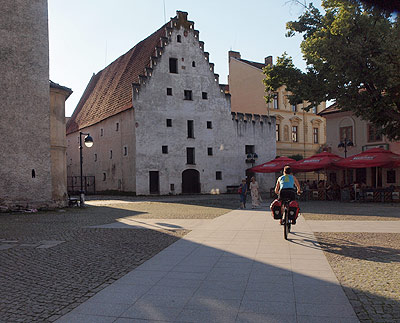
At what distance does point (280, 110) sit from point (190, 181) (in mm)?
16631

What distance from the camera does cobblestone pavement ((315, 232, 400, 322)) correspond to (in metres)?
4.71

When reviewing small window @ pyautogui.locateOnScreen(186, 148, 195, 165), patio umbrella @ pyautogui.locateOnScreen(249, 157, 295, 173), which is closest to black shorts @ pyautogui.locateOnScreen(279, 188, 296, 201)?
patio umbrella @ pyautogui.locateOnScreen(249, 157, 295, 173)

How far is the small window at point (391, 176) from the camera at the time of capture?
28941mm

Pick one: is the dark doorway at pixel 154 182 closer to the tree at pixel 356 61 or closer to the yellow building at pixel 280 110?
the yellow building at pixel 280 110

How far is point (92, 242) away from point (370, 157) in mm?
17839

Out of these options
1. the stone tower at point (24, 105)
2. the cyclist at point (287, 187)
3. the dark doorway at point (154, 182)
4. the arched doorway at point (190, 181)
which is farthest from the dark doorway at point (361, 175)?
the stone tower at point (24, 105)

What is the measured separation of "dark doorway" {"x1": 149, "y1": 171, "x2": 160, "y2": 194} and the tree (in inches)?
811

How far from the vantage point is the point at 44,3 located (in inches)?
829

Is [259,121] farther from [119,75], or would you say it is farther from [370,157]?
[370,157]

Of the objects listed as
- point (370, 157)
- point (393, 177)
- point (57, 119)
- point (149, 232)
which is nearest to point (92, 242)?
point (149, 232)

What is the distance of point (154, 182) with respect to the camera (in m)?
36.1

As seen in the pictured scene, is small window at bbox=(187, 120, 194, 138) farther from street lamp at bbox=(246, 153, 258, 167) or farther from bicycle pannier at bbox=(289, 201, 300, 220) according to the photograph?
bicycle pannier at bbox=(289, 201, 300, 220)

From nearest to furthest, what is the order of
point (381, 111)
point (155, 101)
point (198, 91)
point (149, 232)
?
point (149, 232)
point (381, 111)
point (155, 101)
point (198, 91)

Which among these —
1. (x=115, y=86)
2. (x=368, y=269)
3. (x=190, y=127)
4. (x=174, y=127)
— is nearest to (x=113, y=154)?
(x=174, y=127)
